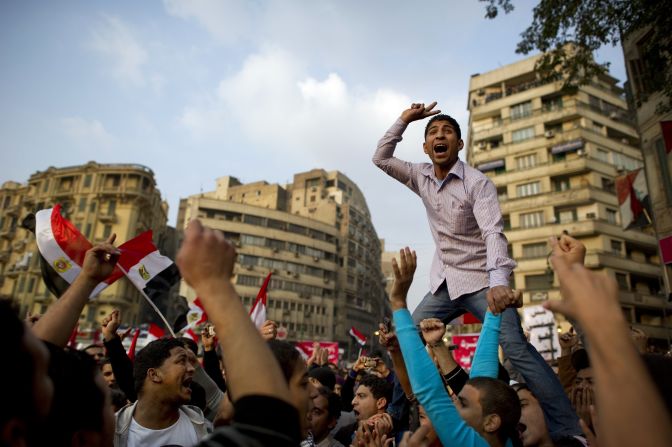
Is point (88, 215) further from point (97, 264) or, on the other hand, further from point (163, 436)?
point (97, 264)

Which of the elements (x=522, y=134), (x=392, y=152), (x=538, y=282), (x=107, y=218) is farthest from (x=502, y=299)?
(x=107, y=218)

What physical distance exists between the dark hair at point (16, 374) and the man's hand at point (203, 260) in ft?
1.48

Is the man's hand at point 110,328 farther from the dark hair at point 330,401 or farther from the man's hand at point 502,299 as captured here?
the man's hand at point 502,299

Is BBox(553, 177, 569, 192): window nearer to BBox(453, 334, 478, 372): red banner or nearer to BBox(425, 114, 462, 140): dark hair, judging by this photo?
BBox(453, 334, 478, 372): red banner

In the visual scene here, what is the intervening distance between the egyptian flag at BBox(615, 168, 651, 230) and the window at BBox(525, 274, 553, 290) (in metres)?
21.4

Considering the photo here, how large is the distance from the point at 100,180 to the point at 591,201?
54.7 meters

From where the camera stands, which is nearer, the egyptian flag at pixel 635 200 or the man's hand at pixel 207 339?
the man's hand at pixel 207 339

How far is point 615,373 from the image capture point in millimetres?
1215

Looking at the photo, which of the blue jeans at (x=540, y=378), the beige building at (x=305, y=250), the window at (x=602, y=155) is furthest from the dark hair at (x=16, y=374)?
the beige building at (x=305, y=250)

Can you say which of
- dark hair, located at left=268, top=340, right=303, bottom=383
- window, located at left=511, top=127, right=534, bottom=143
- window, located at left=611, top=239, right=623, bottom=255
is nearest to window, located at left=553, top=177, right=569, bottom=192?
window, located at left=511, top=127, right=534, bottom=143

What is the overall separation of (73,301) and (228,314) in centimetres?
150

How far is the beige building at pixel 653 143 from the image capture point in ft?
Answer: 44.7

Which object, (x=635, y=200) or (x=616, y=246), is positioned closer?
(x=635, y=200)

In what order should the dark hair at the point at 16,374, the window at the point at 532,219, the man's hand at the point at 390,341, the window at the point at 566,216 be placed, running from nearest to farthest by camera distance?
the dark hair at the point at 16,374
the man's hand at the point at 390,341
the window at the point at 566,216
the window at the point at 532,219
